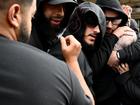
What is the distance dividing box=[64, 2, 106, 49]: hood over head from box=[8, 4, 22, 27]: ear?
140 centimetres

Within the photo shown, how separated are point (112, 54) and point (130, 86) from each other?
319 mm

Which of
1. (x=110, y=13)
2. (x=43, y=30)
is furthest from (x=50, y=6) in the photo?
(x=110, y=13)

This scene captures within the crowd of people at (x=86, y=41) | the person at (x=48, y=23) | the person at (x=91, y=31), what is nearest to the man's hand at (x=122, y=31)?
the crowd of people at (x=86, y=41)

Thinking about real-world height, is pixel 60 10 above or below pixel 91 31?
above

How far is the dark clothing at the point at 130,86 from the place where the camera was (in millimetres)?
3230

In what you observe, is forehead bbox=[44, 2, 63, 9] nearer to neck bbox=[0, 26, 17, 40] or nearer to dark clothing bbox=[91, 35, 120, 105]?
dark clothing bbox=[91, 35, 120, 105]

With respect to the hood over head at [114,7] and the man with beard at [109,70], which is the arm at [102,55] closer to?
the man with beard at [109,70]

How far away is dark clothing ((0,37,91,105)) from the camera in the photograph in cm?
143

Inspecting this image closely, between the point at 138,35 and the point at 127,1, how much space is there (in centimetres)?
602

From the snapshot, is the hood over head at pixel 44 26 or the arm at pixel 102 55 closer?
the hood over head at pixel 44 26

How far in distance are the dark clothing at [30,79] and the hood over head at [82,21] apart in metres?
1.47

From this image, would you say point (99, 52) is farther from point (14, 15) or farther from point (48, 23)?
point (14, 15)

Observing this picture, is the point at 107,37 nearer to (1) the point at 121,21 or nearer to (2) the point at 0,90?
(1) the point at 121,21

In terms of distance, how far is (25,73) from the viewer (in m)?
1.44
